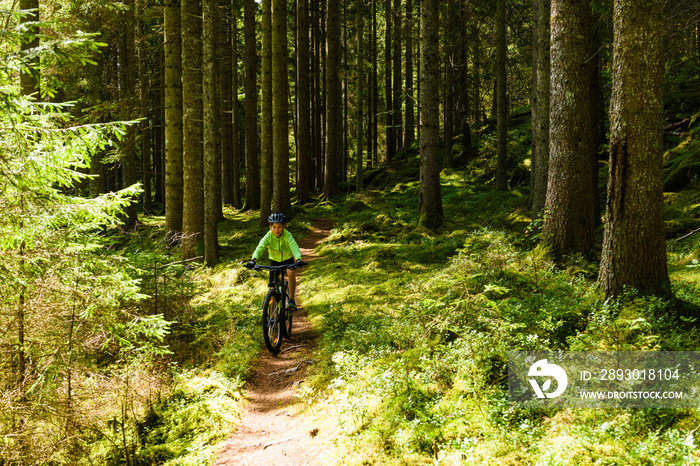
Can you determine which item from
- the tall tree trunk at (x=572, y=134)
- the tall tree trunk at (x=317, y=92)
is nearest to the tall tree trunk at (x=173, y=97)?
the tall tree trunk at (x=572, y=134)

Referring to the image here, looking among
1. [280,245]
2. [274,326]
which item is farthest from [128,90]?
[274,326]

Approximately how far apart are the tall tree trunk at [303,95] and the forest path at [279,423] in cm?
1727

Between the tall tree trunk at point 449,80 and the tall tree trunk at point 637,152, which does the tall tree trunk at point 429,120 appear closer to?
the tall tree trunk at point 449,80

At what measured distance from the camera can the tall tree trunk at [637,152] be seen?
16.9ft

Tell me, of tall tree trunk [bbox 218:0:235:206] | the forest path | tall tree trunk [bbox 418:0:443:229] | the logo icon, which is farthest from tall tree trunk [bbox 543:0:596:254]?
tall tree trunk [bbox 218:0:235:206]

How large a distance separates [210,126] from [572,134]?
10457 millimetres

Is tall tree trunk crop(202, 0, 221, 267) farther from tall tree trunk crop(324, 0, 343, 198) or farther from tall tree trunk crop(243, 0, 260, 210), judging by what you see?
tall tree trunk crop(324, 0, 343, 198)

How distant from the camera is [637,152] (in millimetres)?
5246

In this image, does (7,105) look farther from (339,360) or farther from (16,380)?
(339,360)

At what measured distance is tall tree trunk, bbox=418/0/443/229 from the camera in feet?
43.4

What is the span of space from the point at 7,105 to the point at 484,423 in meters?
5.40

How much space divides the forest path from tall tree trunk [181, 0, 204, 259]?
6.93 meters

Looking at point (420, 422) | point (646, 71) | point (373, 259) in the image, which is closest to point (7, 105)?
point (420, 422)

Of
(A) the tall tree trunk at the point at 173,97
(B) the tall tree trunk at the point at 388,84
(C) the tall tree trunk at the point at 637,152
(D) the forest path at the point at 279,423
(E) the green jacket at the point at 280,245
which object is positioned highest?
(B) the tall tree trunk at the point at 388,84
